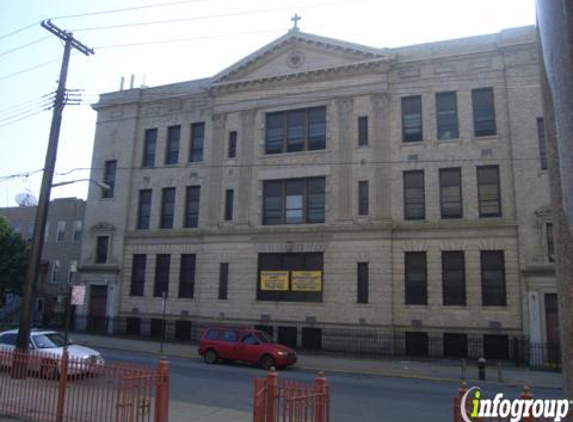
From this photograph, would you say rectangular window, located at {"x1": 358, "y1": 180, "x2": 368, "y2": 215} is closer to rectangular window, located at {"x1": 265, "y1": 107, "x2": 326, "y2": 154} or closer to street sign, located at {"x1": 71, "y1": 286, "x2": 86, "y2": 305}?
rectangular window, located at {"x1": 265, "y1": 107, "x2": 326, "y2": 154}

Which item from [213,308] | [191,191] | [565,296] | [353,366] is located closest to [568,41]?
[565,296]

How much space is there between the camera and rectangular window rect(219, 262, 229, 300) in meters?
32.4

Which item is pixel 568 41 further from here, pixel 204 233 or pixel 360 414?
pixel 204 233

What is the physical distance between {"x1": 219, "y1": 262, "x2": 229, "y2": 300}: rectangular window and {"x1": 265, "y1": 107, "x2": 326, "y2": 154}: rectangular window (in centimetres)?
783

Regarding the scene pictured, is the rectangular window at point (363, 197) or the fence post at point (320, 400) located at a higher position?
the rectangular window at point (363, 197)

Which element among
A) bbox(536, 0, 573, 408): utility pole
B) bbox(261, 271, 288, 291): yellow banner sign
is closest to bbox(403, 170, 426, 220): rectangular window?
bbox(261, 271, 288, 291): yellow banner sign

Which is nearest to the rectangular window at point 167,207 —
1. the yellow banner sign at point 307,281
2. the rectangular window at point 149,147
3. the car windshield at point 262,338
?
the rectangular window at point 149,147

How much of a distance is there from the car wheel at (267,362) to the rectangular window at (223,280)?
10736 millimetres

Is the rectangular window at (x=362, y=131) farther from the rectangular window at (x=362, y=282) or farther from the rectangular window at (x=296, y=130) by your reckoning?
the rectangular window at (x=362, y=282)

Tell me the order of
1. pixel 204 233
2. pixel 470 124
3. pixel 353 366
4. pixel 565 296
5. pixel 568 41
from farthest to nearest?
pixel 204 233 → pixel 470 124 → pixel 353 366 → pixel 565 296 → pixel 568 41

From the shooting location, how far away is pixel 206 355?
23.6 meters

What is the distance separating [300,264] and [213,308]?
6307mm

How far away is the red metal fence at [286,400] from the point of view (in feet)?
25.4

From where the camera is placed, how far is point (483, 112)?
2870 centimetres
